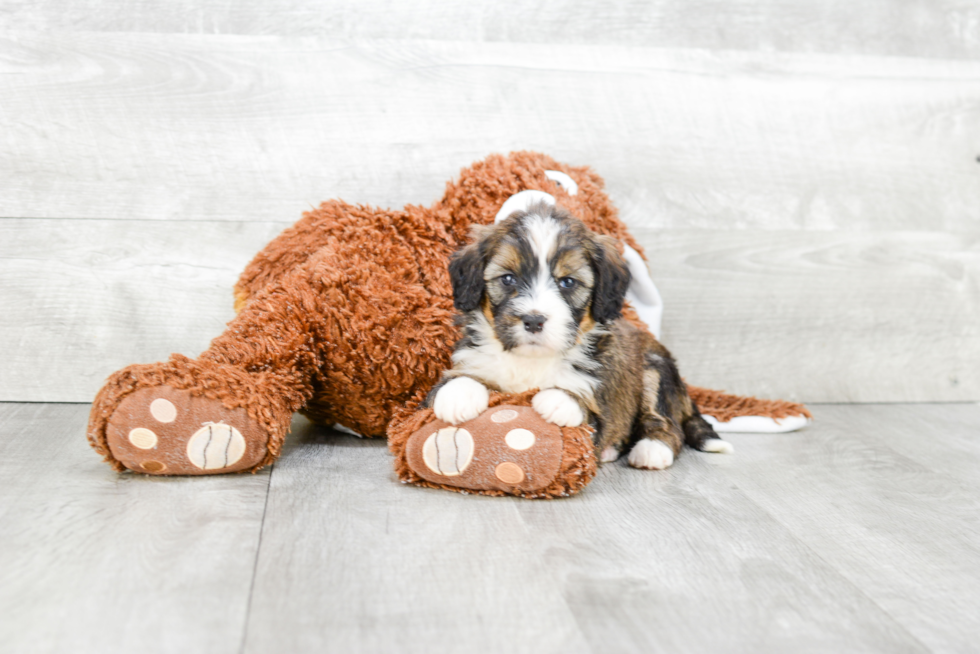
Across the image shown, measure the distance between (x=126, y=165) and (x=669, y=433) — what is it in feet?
6.83

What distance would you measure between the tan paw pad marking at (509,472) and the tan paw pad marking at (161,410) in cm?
81

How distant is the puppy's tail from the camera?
2.65 meters

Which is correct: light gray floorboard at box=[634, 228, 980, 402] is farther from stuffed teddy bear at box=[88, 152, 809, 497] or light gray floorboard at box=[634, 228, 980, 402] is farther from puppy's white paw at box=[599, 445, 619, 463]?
puppy's white paw at box=[599, 445, 619, 463]

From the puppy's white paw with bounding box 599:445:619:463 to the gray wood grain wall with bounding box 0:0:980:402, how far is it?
35.7 inches

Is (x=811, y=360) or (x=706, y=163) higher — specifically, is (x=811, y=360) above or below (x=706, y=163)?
below

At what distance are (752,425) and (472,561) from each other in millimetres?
1603

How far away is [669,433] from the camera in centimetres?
252

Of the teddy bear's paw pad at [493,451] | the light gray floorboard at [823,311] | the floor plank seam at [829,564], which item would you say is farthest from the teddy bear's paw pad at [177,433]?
the light gray floorboard at [823,311]

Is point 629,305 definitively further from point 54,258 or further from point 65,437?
point 54,258

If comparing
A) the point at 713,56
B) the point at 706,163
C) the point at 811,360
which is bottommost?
the point at 811,360

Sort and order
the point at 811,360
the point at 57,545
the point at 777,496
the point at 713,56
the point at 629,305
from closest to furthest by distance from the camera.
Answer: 1. the point at 57,545
2. the point at 777,496
3. the point at 629,305
4. the point at 713,56
5. the point at 811,360

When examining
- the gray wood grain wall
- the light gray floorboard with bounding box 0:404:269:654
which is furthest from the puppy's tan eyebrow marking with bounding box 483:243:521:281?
the gray wood grain wall

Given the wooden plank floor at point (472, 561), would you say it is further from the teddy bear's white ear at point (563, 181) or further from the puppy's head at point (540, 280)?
the teddy bear's white ear at point (563, 181)

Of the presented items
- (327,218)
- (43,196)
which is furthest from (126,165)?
(327,218)
